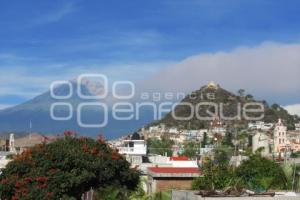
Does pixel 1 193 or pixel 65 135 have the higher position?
pixel 65 135

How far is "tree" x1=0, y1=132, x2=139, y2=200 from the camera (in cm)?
2138

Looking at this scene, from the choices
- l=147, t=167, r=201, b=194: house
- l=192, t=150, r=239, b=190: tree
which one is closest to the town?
l=147, t=167, r=201, b=194: house

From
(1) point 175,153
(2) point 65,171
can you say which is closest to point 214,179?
(2) point 65,171

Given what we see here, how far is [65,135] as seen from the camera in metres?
23.8

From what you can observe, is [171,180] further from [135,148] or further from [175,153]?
[175,153]

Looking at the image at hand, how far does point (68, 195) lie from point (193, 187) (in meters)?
4.34

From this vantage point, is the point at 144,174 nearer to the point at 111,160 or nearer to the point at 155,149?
the point at 111,160

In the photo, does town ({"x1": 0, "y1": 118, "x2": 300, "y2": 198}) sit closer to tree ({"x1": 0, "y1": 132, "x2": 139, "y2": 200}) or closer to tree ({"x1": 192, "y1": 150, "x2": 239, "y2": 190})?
tree ({"x1": 192, "y1": 150, "x2": 239, "y2": 190})

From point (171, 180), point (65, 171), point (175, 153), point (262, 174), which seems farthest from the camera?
point (175, 153)

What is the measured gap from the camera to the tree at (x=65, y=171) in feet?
70.1

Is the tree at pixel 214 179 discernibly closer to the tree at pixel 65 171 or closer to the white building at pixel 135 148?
the tree at pixel 65 171

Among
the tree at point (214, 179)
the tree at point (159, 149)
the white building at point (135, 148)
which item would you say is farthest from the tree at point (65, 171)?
the tree at point (159, 149)

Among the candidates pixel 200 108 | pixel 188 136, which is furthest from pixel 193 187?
pixel 200 108

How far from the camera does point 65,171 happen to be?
21.8m
